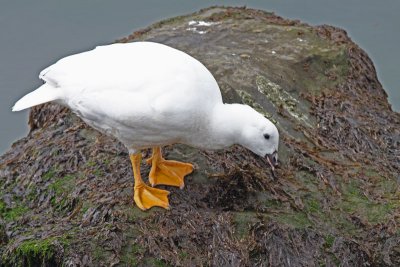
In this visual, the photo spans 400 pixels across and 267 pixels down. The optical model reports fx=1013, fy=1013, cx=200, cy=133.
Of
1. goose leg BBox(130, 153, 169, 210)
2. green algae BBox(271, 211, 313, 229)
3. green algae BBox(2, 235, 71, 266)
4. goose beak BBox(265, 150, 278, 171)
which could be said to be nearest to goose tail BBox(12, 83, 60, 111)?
goose leg BBox(130, 153, 169, 210)

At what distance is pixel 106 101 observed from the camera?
23.2 ft

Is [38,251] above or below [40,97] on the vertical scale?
below

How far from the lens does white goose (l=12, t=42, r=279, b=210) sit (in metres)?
7.00

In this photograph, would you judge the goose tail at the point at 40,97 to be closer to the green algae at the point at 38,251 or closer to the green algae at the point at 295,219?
the green algae at the point at 38,251

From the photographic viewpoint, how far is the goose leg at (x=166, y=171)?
7711mm

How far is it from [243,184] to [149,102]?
1192 mm

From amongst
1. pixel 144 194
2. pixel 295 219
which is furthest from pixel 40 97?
pixel 295 219

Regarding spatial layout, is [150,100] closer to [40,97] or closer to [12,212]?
[40,97]

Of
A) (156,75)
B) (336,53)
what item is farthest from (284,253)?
(336,53)

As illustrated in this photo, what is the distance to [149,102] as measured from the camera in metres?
6.96

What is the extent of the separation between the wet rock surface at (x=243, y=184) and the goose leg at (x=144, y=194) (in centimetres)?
6

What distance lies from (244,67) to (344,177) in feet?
4.94

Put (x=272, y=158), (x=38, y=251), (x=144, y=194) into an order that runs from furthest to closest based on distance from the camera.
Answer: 1. (x=144, y=194)
2. (x=272, y=158)
3. (x=38, y=251)

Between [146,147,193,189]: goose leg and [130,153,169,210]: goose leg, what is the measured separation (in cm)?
16
